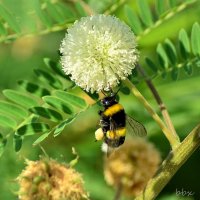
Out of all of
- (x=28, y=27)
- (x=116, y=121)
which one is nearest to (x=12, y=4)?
(x=28, y=27)

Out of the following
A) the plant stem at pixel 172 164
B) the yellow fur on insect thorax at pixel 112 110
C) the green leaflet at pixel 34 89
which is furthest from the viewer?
the green leaflet at pixel 34 89

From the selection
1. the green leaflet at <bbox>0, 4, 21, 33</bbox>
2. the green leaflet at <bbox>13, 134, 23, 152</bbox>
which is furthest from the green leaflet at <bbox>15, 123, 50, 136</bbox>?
the green leaflet at <bbox>0, 4, 21, 33</bbox>

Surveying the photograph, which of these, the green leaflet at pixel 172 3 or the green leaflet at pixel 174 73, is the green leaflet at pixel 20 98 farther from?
the green leaflet at pixel 172 3

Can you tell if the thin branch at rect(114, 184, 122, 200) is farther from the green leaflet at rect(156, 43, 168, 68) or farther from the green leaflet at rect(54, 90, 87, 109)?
the green leaflet at rect(156, 43, 168, 68)

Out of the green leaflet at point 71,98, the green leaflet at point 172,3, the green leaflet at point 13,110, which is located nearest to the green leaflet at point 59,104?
the green leaflet at point 71,98

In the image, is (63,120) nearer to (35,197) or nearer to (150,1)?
(35,197)

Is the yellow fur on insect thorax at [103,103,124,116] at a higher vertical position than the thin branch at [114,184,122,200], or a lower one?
higher

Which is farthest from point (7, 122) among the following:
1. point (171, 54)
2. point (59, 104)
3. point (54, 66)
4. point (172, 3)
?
point (172, 3)
